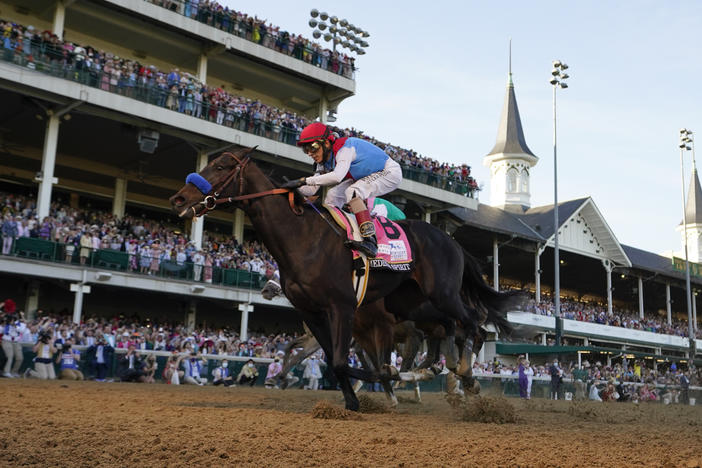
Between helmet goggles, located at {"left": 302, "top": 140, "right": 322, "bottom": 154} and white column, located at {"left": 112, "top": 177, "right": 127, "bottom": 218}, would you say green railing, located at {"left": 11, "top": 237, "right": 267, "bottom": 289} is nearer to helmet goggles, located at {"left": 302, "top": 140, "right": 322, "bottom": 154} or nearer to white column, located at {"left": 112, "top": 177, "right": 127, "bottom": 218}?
white column, located at {"left": 112, "top": 177, "right": 127, "bottom": 218}

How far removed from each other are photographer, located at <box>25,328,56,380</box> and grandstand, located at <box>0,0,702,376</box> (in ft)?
17.9

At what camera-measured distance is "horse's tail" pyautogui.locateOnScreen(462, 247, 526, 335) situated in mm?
9781

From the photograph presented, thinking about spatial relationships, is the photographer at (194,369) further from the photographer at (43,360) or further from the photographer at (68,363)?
the photographer at (43,360)

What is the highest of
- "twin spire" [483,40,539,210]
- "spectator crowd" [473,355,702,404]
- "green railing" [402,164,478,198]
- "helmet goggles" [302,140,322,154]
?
"twin spire" [483,40,539,210]

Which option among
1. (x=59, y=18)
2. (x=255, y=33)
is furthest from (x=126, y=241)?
(x=255, y=33)

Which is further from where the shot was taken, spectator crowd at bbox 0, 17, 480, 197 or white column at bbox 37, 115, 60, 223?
white column at bbox 37, 115, 60, 223

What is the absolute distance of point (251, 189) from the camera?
762cm

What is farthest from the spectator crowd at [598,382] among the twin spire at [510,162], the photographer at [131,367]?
the twin spire at [510,162]

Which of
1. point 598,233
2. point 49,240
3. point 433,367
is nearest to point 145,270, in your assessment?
point 49,240

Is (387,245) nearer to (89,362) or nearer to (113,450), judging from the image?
(113,450)

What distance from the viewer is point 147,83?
24.3 metres

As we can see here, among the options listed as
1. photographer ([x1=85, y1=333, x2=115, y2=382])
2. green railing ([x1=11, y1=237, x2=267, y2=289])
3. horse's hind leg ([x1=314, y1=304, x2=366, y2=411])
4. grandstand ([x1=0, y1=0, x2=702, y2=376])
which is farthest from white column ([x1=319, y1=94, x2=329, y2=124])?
horse's hind leg ([x1=314, y1=304, x2=366, y2=411])

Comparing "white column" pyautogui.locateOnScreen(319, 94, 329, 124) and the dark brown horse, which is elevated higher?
"white column" pyautogui.locateOnScreen(319, 94, 329, 124)

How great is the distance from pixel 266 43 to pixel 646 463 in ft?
90.7
